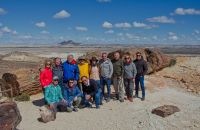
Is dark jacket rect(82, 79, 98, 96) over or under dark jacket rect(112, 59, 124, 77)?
under

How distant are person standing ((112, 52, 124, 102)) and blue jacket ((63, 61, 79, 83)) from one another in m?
1.83

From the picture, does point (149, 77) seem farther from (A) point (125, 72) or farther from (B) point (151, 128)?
(B) point (151, 128)

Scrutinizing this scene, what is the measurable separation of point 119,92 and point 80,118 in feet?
9.43

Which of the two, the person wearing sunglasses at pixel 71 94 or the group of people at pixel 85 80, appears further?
the person wearing sunglasses at pixel 71 94

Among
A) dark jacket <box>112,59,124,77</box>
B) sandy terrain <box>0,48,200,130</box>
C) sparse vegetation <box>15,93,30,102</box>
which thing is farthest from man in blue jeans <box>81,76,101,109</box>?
sparse vegetation <box>15,93,30,102</box>

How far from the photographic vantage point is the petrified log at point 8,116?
412 inches

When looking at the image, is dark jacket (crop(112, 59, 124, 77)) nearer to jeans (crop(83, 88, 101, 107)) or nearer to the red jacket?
jeans (crop(83, 88, 101, 107))

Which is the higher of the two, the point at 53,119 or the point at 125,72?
the point at 125,72

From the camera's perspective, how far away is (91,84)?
47.2 ft

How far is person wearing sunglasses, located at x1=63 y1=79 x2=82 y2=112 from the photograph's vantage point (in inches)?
548

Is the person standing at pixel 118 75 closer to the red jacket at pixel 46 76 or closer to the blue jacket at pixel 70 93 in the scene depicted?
the blue jacket at pixel 70 93

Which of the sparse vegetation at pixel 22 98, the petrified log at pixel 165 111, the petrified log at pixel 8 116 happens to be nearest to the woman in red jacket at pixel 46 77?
the sparse vegetation at pixel 22 98

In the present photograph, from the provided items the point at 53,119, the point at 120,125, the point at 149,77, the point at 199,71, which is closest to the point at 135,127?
the point at 120,125

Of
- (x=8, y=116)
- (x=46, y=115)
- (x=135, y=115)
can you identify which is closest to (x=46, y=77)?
(x=46, y=115)
